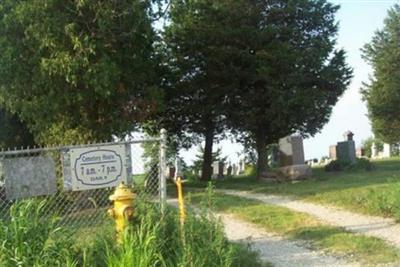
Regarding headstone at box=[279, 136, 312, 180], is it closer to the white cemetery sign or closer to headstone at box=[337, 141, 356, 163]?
headstone at box=[337, 141, 356, 163]

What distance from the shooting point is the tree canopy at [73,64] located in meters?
17.9

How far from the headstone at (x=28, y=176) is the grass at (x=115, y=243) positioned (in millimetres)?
681

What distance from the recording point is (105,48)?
1861 cm

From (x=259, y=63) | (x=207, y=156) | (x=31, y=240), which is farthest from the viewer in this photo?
(x=207, y=156)

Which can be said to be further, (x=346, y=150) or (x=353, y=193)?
(x=346, y=150)

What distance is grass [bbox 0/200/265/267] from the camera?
6.53 meters

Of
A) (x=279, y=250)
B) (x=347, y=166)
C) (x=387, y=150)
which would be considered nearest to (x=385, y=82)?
(x=387, y=150)

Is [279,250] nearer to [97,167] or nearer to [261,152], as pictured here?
[97,167]

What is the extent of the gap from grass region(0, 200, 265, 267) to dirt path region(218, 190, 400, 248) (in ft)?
11.8

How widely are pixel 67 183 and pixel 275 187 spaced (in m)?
13.1

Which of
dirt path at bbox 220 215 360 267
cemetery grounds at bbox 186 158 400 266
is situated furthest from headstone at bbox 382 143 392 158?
dirt path at bbox 220 215 360 267

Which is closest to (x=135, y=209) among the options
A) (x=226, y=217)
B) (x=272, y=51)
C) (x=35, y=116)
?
(x=226, y=217)

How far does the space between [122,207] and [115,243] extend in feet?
1.60

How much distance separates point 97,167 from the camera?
851cm
